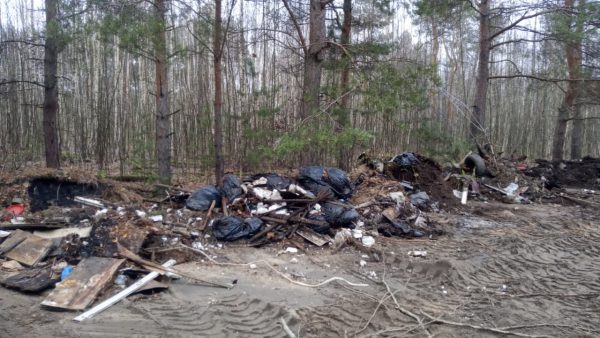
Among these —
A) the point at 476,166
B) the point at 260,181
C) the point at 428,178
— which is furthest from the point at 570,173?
the point at 260,181

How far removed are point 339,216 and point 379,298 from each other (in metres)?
2.00

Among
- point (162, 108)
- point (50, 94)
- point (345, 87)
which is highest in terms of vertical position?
point (345, 87)

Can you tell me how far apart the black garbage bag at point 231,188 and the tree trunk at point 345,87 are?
1.81 metres

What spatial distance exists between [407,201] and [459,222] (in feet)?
2.81

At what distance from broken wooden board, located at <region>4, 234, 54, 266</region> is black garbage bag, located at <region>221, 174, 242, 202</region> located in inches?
88.2

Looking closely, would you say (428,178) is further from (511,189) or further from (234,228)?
(234,228)

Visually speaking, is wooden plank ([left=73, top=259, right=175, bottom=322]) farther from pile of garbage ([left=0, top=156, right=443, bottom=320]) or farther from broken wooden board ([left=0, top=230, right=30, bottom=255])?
broken wooden board ([left=0, top=230, right=30, bottom=255])

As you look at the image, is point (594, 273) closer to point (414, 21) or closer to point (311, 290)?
point (311, 290)

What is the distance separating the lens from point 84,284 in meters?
3.88

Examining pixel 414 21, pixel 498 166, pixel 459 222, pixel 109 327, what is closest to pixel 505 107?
pixel 414 21

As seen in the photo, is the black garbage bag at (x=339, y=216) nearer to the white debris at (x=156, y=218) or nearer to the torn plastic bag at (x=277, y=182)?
the torn plastic bag at (x=277, y=182)

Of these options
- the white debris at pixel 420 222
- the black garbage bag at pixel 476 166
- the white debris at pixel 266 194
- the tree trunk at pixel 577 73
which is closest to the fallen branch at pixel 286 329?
the white debris at pixel 266 194

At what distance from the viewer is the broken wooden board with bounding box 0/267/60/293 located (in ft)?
12.8

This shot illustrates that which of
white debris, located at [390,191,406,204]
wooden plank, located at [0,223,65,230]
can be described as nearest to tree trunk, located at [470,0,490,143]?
white debris, located at [390,191,406,204]
